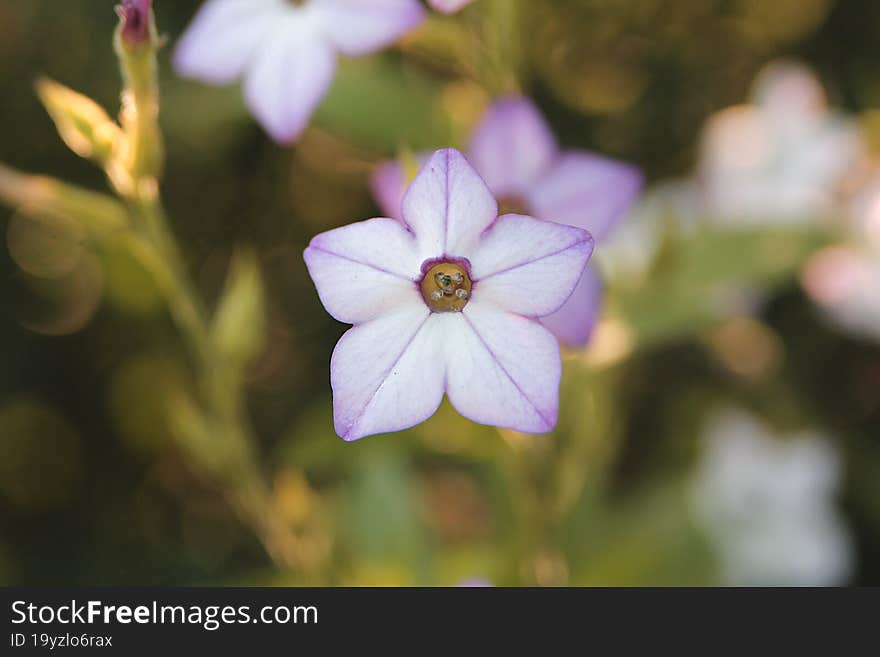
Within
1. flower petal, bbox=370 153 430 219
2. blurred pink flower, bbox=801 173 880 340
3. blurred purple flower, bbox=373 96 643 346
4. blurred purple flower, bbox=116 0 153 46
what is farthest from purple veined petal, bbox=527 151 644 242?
blurred pink flower, bbox=801 173 880 340

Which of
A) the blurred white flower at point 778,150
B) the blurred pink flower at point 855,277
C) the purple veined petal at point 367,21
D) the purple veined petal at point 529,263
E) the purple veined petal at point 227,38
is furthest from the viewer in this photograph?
the blurred white flower at point 778,150

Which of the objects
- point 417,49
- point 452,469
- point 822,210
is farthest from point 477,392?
point 822,210

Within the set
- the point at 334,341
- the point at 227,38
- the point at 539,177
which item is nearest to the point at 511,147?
the point at 539,177

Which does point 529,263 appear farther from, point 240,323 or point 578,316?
point 240,323

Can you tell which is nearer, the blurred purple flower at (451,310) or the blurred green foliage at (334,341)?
the blurred purple flower at (451,310)

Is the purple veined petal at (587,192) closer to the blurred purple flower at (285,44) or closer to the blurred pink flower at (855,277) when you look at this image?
the blurred purple flower at (285,44)

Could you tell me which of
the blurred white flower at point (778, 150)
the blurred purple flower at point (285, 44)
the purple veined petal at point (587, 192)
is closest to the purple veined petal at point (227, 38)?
the blurred purple flower at point (285, 44)
